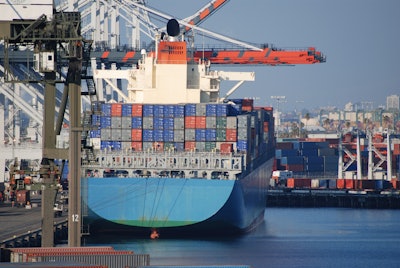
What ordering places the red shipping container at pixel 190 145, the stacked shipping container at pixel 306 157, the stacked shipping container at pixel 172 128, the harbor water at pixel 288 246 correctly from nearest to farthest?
the harbor water at pixel 288 246
the red shipping container at pixel 190 145
the stacked shipping container at pixel 172 128
the stacked shipping container at pixel 306 157

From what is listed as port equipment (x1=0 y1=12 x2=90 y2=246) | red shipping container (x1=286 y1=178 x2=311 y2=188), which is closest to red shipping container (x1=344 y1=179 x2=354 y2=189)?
red shipping container (x1=286 y1=178 x2=311 y2=188)

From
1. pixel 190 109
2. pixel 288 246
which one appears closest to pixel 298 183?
pixel 190 109

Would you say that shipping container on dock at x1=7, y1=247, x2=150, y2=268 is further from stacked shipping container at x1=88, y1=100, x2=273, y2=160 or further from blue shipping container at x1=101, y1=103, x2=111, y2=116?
blue shipping container at x1=101, y1=103, x2=111, y2=116

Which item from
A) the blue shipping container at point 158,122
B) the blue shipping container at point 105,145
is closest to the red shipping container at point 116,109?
the blue shipping container at point 105,145

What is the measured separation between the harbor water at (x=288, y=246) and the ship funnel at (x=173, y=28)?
12.1 meters

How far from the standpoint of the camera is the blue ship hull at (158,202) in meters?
66.8

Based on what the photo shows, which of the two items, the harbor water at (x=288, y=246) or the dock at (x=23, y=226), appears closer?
the harbor water at (x=288, y=246)

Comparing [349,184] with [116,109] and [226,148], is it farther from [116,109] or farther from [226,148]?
[116,109]

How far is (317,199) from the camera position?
105 meters

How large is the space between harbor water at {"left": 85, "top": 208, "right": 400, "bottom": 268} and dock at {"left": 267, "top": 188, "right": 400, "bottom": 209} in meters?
18.2

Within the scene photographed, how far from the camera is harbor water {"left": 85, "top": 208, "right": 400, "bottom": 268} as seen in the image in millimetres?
59000

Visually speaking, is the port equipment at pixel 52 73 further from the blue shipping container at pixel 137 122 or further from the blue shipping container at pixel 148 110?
the blue shipping container at pixel 148 110

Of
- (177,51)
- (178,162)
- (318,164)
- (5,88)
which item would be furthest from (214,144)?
(318,164)

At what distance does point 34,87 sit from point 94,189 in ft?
135
